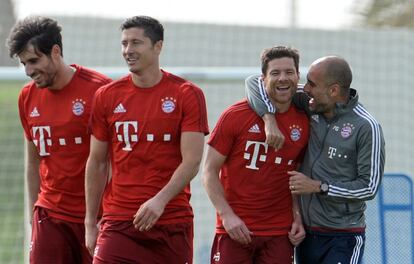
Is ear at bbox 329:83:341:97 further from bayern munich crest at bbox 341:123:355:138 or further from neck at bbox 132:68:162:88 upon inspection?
neck at bbox 132:68:162:88

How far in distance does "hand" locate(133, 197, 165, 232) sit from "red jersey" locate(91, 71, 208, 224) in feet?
0.75

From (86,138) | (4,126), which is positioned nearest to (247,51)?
(4,126)

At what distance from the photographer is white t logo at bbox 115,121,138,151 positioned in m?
Result: 6.59

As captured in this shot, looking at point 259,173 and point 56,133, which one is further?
point 56,133

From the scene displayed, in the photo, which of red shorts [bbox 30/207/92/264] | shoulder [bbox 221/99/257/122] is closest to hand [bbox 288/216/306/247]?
shoulder [bbox 221/99/257/122]

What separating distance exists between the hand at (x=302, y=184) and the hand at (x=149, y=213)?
2.63 feet

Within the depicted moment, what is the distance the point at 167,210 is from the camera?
260 inches

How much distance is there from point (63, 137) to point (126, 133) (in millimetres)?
592

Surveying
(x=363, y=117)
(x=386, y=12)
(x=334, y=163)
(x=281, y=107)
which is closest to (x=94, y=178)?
(x=281, y=107)

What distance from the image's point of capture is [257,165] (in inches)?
264

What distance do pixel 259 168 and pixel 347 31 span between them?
7.82 meters

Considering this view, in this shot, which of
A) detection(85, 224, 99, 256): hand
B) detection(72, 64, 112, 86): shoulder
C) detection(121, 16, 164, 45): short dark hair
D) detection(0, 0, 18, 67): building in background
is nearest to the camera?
detection(121, 16, 164, 45): short dark hair

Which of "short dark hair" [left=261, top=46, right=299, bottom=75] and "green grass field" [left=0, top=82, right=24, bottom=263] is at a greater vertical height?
"short dark hair" [left=261, top=46, right=299, bottom=75]

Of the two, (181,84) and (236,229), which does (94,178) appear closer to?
(181,84)
